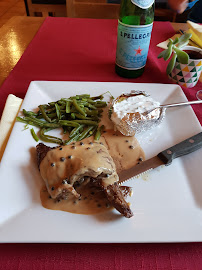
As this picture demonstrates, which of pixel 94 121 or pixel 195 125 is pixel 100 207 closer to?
pixel 94 121

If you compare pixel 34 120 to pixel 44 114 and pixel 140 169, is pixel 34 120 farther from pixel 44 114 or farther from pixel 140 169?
pixel 140 169

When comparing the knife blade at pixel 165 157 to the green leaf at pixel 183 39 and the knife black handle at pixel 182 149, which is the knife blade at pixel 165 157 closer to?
the knife black handle at pixel 182 149

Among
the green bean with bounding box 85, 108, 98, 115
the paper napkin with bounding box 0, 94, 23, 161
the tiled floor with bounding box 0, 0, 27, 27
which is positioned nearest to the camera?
the paper napkin with bounding box 0, 94, 23, 161

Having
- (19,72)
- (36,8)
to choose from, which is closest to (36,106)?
(19,72)

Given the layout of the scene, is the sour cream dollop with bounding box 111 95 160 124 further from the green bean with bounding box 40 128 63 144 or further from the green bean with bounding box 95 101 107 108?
the green bean with bounding box 40 128 63 144

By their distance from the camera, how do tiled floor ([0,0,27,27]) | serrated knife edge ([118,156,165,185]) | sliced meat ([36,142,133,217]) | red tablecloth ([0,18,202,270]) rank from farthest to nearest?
tiled floor ([0,0,27,27]) < serrated knife edge ([118,156,165,185]) < sliced meat ([36,142,133,217]) < red tablecloth ([0,18,202,270])

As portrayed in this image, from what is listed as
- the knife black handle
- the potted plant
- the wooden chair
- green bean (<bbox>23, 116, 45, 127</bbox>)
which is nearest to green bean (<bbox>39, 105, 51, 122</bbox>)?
green bean (<bbox>23, 116, 45, 127</bbox>)

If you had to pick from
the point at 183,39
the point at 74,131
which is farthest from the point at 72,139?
the point at 183,39

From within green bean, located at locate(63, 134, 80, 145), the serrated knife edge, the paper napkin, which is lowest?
the serrated knife edge
